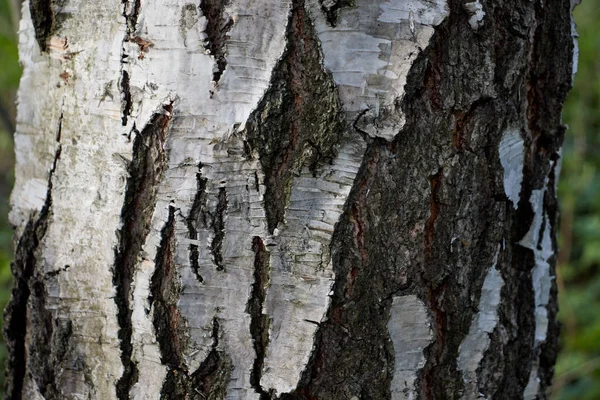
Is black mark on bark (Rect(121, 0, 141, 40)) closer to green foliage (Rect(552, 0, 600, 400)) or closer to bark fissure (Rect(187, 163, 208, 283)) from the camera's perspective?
bark fissure (Rect(187, 163, 208, 283))

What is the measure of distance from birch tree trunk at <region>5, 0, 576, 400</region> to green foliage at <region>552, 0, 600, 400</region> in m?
1.72

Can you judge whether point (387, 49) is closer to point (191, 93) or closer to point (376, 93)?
point (376, 93)

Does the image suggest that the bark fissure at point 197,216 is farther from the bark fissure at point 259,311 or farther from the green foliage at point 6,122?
the green foliage at point 6,122

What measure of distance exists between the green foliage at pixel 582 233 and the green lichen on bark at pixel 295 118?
1942 mm

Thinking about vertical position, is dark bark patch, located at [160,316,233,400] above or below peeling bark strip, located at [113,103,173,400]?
below

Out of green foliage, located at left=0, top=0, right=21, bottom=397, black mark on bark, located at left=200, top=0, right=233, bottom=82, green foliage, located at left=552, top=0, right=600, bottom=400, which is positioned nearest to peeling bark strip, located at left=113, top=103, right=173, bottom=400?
black mark on bark, located at left=200, top=0, right=233, bottom=82

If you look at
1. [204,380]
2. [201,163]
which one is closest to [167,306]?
[204,380]

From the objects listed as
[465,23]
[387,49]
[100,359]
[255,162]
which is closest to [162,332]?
[100,359]

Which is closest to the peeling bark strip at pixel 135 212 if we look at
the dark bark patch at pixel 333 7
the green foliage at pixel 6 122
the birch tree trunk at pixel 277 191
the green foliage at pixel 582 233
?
the birch tree trunk at pixel 277 191

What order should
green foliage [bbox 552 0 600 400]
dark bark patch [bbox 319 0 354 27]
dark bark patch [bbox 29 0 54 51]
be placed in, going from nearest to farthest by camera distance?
dark bark patch [bbox 319 0 354 27] → dark bark patch [bbox 29 0 54 51] → green foliage [bbox 552 0 600 400]

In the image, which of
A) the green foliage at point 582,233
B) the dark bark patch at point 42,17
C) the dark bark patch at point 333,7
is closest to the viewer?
the dark bark patch at point 333,7

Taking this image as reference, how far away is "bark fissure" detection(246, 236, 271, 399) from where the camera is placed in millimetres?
868

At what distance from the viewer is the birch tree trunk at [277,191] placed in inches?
32.7

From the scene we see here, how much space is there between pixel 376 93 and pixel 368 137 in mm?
66
